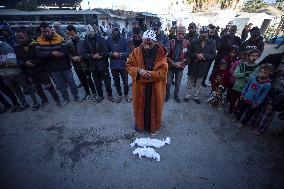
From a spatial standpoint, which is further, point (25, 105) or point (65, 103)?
point (65, 103)

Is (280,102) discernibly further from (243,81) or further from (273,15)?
(273,15)

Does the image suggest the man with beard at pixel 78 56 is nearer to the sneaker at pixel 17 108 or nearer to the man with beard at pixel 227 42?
the sneaker at pixel 17 108

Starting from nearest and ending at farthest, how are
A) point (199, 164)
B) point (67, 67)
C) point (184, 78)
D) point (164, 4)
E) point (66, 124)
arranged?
point (199, 164) < point (66, 124) < point (67, 67) < point (184, 78) < point (164, 4)

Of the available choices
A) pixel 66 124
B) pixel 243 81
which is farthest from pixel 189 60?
→ pixel 66 124

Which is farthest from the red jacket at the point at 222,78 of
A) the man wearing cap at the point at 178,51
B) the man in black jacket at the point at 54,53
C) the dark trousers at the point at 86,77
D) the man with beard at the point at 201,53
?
the man in black jacket at the point at 54,53

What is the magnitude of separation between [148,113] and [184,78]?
4.10m

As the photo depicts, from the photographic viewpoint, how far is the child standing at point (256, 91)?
12.2 ft

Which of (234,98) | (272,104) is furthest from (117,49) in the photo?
(272,104)

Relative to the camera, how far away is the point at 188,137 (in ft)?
13.5

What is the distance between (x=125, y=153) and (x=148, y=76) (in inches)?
62.5

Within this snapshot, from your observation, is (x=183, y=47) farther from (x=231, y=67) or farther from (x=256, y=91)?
(x=256, y=91)

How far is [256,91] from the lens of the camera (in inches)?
152

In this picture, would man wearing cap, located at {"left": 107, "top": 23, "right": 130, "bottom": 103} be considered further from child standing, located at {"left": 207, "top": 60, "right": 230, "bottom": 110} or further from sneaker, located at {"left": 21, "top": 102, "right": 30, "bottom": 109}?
sneaker, located at {"left": 21, "top": 102, "right": 30, "bottom": 109}

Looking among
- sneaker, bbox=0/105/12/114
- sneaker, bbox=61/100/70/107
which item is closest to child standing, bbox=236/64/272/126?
sneaker, bbox=61/100/70/107
